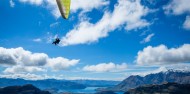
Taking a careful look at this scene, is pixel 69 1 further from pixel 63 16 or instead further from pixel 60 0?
pixel 63 16

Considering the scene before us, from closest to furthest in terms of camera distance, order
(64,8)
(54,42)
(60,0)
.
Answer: (60,0), (64,8), (54,42)

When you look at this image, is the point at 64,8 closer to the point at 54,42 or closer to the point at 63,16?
the point at 63,16

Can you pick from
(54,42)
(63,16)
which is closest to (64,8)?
(63,16)

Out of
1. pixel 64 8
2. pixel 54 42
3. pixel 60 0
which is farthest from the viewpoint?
pixel 54 42

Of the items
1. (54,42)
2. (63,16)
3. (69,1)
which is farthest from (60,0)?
(54,42)

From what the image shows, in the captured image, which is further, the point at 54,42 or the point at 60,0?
the point at 54,42

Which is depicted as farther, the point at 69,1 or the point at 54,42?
the point at 54,42
